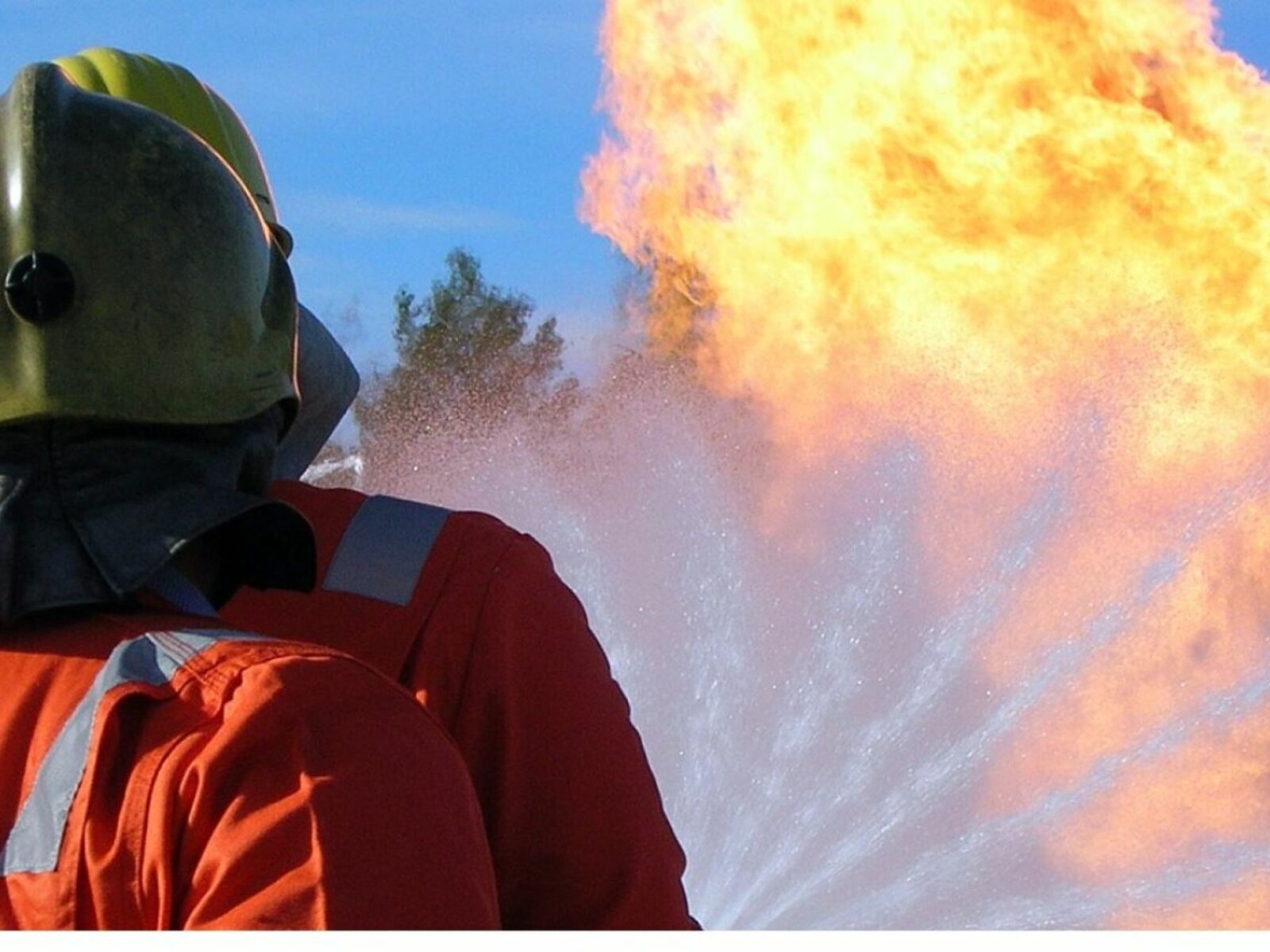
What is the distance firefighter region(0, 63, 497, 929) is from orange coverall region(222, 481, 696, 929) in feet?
1.18

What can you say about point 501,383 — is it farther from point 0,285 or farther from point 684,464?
point 0,285

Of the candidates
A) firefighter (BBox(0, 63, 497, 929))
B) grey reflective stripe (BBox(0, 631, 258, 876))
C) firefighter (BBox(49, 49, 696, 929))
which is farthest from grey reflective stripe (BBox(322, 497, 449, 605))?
grey reflective stripe (BBox(0, 631, 258, 876))

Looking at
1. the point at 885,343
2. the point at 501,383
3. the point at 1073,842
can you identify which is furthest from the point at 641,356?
the point at 501,383

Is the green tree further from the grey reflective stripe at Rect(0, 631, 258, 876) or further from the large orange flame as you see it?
the grey reflective stripe at Rect(0, 631, 258, 876)

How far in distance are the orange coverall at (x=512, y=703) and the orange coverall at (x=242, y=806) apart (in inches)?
31.6

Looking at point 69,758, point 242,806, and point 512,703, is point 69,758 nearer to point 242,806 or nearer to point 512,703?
point 242,806

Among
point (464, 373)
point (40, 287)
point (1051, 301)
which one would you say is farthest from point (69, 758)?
point (464, 373)

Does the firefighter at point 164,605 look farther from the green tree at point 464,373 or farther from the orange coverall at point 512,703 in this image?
the green tree at point 464,373

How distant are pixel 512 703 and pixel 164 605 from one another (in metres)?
0.70

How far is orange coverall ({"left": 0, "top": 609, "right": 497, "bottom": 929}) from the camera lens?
5.11ft

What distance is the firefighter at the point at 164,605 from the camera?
5.15 ft

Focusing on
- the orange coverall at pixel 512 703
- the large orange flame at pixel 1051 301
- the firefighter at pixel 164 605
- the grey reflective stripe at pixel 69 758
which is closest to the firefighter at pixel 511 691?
the orange coverall at pixel 512 703

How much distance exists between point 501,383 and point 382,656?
85.1 ft

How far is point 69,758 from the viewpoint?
1.65 meters
